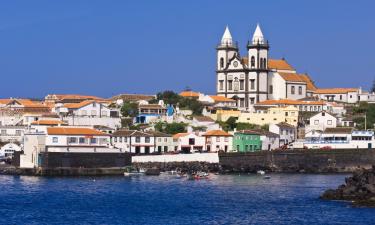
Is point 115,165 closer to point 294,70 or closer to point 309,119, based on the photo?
point 309,119

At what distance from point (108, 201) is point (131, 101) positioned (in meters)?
55.7

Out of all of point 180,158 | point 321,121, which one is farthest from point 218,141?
point 321,121

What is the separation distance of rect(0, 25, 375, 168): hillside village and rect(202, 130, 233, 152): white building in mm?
88

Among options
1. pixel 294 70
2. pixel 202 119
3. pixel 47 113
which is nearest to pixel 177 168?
pixel 202 119

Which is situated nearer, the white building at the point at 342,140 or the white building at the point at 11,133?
the white building at the point at 342,140

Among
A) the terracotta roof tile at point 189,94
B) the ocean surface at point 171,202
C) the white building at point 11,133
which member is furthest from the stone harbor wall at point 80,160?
the terracotta roof tile at point 189,94

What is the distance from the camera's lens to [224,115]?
100m

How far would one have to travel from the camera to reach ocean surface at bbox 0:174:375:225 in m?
44.5

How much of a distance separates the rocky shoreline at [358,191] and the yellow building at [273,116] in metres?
42.2

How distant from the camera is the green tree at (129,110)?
10089 cm

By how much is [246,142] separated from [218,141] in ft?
8.05

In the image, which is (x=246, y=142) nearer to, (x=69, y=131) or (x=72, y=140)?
(x=69, y=131)

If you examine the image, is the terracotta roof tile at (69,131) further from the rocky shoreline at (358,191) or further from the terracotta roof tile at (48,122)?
the rocky shoreline at (358,191)

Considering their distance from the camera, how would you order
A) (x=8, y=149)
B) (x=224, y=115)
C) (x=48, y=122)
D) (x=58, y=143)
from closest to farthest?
(x=58, y=143), (x=8, y=149), (x=48, y=122), (x=224, y=115)
